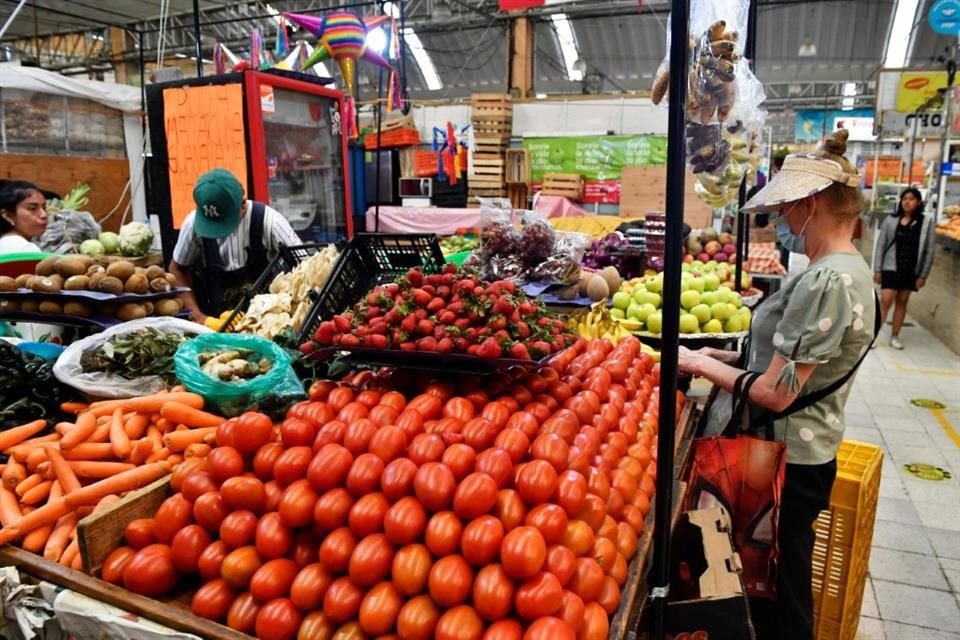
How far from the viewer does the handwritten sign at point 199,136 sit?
6.05m

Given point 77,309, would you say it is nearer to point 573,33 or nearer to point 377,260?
point 377,260

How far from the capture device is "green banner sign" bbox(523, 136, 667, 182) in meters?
12.0

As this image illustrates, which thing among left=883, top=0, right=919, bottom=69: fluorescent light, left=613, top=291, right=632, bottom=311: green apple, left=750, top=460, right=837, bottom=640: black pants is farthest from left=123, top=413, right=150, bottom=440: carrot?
left=883, top=0, right=919, bottom=69: fluorescent light

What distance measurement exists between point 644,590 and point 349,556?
94 centimetres

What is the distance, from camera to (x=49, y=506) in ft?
6.06

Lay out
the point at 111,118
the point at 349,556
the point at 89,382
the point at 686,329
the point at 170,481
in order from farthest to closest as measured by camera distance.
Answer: the point at 111,118, the point at 686,329, the point at 89,382, the point at 170,481, the point at 349,556

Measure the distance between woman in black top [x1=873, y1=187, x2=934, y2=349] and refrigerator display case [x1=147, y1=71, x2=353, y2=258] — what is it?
697 cm

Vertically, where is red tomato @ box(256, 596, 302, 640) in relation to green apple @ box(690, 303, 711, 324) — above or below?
below

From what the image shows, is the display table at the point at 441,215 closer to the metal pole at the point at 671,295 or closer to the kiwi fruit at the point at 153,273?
the kiwi fruit at the point at 153,273

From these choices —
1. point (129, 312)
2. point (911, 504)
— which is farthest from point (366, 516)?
point (911, 504)

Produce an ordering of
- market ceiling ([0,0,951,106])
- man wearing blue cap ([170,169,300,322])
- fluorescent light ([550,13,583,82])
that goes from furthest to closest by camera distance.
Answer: fluorescent light ([550,13,583,82]) → market ceiling ([0,0,951,106]) → man wearing blue cap ([170,169,300,322])

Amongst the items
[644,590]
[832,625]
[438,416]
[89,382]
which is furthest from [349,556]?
[832,625]

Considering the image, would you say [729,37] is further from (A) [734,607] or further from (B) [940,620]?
(B) [940,620]

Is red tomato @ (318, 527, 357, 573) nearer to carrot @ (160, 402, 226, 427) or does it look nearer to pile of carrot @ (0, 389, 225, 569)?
pile of carrot @ (0, 389, 225, 569)
